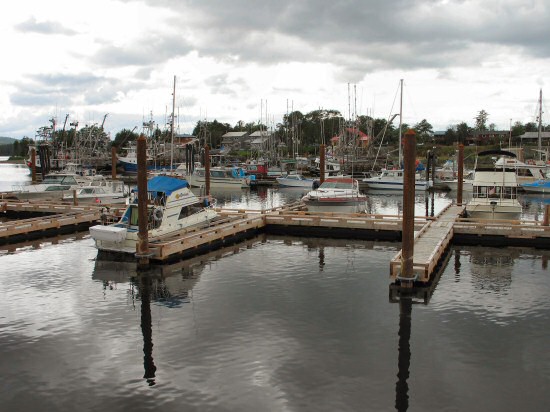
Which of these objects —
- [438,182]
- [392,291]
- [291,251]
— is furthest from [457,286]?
[438,182]

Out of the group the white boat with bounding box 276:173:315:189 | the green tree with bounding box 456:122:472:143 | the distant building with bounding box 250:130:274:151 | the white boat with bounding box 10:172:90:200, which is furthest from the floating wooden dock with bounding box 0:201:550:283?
the green tree with bounding box 456:122:472:143

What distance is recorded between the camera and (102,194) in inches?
1497

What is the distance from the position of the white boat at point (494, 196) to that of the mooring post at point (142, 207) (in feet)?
56.5

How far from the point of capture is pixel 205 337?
12805 millimetres

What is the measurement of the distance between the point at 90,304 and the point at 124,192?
25176 millimetres

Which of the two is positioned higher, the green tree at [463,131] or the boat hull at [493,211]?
the green tree at [463,131]

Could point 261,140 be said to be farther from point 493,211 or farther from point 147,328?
point 147,328

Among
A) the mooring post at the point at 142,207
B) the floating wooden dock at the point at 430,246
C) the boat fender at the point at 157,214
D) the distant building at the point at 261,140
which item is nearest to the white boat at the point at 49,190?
the boat fender at the point at 157,214

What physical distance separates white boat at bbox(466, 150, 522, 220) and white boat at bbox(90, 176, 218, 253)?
1471 cm

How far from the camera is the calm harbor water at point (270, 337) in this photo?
10.0 m

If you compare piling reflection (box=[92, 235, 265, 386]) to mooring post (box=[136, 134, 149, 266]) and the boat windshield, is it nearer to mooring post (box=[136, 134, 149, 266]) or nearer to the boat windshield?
mooring post (box=[136, 134, 149, 266])

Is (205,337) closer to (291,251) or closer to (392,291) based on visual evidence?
(392,291)

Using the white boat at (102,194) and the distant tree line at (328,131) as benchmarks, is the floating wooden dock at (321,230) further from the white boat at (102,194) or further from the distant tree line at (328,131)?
the distant tree line at (328,131)

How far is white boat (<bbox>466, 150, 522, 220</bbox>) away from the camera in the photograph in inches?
1073
